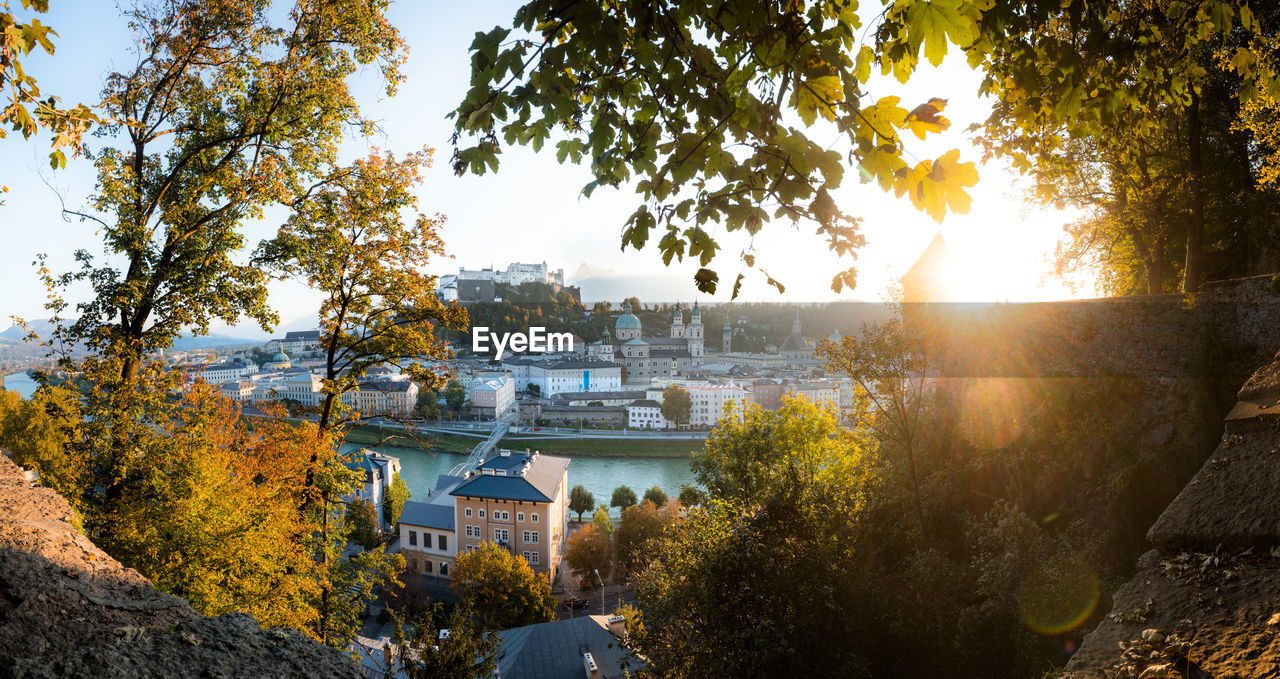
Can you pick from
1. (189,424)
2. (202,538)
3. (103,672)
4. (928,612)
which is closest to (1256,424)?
(928,612)

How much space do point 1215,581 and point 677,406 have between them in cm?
4550

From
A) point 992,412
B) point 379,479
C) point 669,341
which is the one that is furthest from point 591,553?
point 669,341

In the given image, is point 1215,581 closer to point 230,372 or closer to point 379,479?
point 379,479

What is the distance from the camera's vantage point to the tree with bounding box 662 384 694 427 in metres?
47.9

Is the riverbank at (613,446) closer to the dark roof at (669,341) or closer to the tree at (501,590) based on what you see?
the tree at (501,590)

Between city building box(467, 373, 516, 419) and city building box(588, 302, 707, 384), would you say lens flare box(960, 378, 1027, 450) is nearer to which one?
city building box(467, 373, 516, 419)

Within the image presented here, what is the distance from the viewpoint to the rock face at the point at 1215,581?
2.13 meters

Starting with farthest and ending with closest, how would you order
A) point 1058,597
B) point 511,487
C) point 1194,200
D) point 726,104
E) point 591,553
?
point 511,487 < point 591,553 < point 1194,200 < point 1058,597 < point 726,104

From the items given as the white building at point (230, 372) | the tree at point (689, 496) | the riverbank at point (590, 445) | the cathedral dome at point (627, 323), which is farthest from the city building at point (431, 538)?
the cathedral dome at point (627, 323)

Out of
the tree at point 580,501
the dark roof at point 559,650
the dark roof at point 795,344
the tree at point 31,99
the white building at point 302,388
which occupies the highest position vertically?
the tree at point 31,99

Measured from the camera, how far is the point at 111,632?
6.07 feet

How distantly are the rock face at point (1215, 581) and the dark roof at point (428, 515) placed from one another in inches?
959

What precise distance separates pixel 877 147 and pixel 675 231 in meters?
0.64

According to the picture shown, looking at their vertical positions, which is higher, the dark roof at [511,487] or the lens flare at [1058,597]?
the lens flare at [1058,597]
